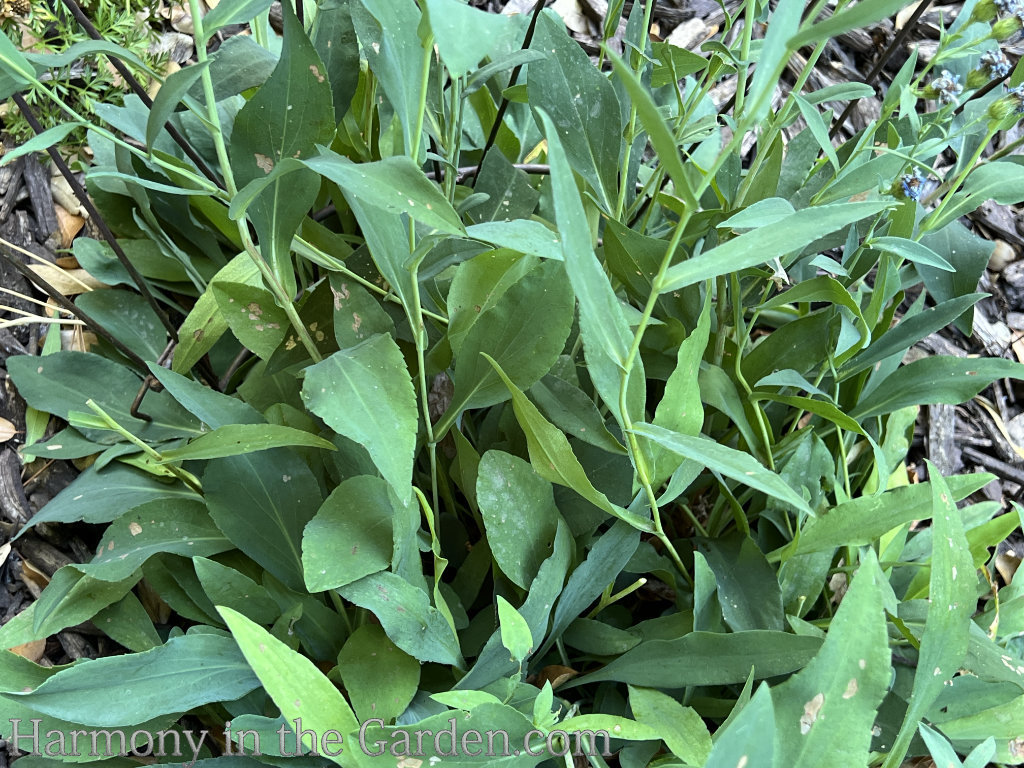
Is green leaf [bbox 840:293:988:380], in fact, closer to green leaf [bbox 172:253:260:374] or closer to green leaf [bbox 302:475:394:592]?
green leaf [bbox 302:475:394:592]

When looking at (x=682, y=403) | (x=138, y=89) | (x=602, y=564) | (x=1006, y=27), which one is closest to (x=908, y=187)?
(x=1006, y=27)

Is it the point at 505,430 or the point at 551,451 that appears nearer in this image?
the point at 551,451

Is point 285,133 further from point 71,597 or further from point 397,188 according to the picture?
point 71,597

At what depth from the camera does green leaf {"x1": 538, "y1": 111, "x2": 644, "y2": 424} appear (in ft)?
1.25

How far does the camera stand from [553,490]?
0.68 meters

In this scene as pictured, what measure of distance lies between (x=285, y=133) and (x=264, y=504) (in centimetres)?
29

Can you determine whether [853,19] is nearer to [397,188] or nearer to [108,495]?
[397,188]

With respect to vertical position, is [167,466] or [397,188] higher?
[397,188]

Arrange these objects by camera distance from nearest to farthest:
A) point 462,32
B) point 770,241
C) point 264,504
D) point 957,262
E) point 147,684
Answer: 1. point 462,32
2. point 770,241
3. point 147,684
4. point 264,504
5. point 957,262

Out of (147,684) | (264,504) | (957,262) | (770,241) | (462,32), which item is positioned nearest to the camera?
(462,32)

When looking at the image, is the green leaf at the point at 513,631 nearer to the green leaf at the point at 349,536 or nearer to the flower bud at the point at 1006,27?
the green leaf at the point at 349,536

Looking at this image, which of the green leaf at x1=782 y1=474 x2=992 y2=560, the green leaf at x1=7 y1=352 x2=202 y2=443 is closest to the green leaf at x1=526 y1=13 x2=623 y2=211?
the green leaf at x1=782 y1=474 x2=992 y2=560

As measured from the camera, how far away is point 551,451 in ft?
1.78

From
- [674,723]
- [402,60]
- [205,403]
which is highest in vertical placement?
[402,60]
